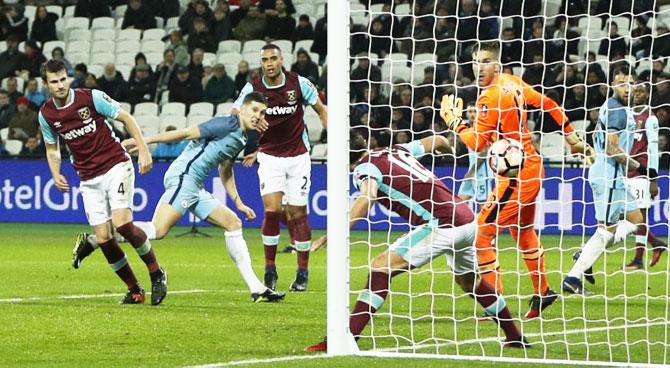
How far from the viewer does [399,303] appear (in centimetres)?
1095

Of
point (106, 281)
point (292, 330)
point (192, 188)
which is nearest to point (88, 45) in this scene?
point (106, 281)

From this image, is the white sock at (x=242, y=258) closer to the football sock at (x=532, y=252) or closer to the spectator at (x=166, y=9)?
the football sock at (x=532, y=252)

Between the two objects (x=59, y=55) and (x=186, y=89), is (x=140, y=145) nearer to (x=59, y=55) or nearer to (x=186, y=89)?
(x=186, y=89)

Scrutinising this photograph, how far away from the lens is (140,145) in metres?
10.2

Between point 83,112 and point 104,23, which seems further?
point 104,23

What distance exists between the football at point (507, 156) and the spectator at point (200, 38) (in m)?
14.8

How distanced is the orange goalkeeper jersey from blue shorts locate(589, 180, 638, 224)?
1332 mm

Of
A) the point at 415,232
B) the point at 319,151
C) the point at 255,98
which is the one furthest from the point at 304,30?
the point at 415,232

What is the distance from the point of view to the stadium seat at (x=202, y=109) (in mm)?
22344

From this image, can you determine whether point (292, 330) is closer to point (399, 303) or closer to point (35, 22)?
point (399, 303)

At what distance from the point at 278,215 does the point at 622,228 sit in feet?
10.3

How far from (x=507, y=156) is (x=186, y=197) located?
2982 mm

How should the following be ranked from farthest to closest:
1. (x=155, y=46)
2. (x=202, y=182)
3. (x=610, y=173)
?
(x=155, y=46)
(x=610, y=173)
(x=202, y=182)

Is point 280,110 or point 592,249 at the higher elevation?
point 280,110
